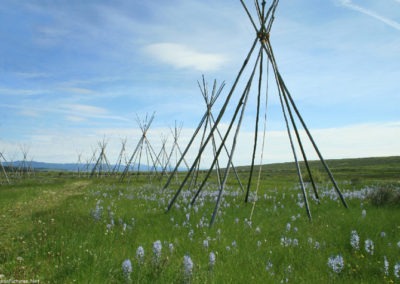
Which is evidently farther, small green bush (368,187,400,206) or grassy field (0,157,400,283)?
small green bush (368,187,400,206)

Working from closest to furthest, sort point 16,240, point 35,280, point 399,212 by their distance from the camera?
point 35,280, point 16,240, point 399,212

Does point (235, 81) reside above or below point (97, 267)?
above

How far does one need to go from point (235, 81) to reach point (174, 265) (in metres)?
6.19

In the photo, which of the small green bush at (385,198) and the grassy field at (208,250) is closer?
the grassy field at (208,250)

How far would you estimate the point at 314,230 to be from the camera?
7117 mm

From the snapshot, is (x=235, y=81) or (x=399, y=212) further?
(x=235, y=81)

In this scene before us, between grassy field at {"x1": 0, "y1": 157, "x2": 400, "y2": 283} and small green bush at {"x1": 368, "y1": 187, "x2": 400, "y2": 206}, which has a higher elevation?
small green bush at {"x1": 368, "y1": 187, "x2": 400, "y2": 206}

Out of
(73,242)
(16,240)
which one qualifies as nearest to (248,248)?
(73,242)

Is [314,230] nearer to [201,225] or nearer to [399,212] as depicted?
[201,225]

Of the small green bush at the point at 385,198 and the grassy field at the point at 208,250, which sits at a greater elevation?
the small green bush at the point at 385,198

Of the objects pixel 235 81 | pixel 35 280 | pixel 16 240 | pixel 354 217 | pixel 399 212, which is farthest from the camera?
pixel 235 81

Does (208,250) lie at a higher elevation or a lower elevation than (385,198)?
lower

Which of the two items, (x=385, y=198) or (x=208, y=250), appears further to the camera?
(x=385, y=198)

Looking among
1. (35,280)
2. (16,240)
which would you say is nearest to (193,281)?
(35,280)
